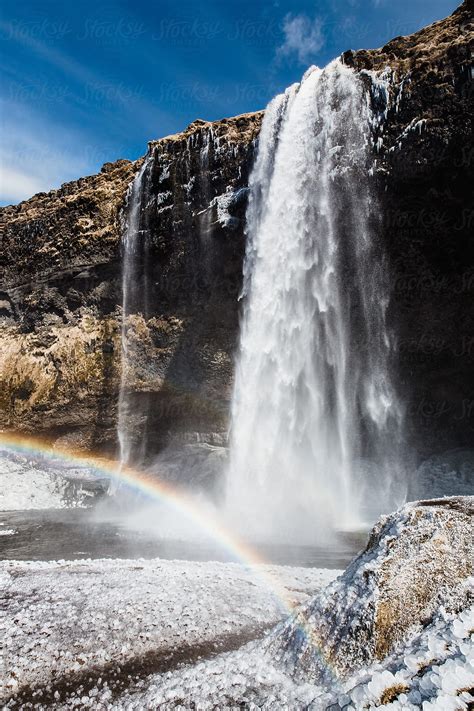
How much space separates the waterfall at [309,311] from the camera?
22.9m

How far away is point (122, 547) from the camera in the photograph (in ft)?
48.7

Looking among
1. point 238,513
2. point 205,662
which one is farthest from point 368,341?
point 205,662

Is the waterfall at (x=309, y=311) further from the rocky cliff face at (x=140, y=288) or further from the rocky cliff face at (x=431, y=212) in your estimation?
the rocky cliff face at (x=140, y=288)

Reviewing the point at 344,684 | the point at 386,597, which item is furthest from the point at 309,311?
the point at 344,684

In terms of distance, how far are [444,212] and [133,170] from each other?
20.3 m

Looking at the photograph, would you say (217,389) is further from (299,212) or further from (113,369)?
(299,212)

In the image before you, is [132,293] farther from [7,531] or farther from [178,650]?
[178,650]

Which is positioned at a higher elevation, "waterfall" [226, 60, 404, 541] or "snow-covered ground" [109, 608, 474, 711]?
"waterfall" [226, 60, 404, 541]

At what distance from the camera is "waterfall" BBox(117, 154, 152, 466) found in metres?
28.5

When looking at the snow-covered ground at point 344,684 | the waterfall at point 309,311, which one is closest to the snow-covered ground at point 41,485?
the waterfall at point 309,311

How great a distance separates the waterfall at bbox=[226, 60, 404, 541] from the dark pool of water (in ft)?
21.2

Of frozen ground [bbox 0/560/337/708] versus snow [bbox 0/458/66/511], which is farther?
snow [bbox 0/458/66/511]

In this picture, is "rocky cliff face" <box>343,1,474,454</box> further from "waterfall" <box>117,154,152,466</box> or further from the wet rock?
the wet rock

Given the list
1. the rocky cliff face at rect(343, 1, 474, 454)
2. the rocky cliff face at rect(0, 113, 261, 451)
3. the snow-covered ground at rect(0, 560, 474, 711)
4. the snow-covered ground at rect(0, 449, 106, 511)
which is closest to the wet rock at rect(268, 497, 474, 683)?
the snow-covered ground at rect(0, 560, 474, 711)
